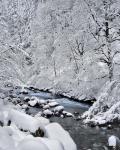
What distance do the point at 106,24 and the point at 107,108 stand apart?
7.76 metres

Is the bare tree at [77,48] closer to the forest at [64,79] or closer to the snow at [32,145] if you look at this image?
the forest at [64,79]

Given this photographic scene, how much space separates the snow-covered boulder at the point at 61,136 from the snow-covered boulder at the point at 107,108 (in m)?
9.68

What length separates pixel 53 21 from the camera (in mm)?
44375

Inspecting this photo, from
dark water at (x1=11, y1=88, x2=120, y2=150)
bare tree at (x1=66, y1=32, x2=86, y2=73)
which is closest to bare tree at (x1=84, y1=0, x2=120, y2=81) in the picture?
dark water at (x1=11, y1=88, x2=120, y2=150)

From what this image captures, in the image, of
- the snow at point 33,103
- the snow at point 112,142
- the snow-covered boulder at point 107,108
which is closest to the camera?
the snow at point 112,142

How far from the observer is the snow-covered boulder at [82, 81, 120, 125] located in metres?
18.3

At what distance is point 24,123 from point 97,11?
18.5 meters

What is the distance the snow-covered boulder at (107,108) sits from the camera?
18263 millimetres

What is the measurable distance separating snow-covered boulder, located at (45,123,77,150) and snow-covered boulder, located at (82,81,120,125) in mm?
9683

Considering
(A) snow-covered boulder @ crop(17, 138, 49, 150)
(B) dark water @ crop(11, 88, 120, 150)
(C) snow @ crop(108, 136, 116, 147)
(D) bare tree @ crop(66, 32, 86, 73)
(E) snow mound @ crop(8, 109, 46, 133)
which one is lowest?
(B) dark water @ crop(11, 88, 120, 150)

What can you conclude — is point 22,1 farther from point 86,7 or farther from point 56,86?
point 86,7

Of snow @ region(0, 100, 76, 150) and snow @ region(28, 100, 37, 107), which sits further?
snow @ region(28, 100, 37, 107)

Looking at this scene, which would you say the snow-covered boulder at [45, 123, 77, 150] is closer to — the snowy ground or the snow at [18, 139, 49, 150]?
the snowy ground

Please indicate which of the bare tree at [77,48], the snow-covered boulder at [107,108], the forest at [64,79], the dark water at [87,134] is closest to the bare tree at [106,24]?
the forest at [64,79]
